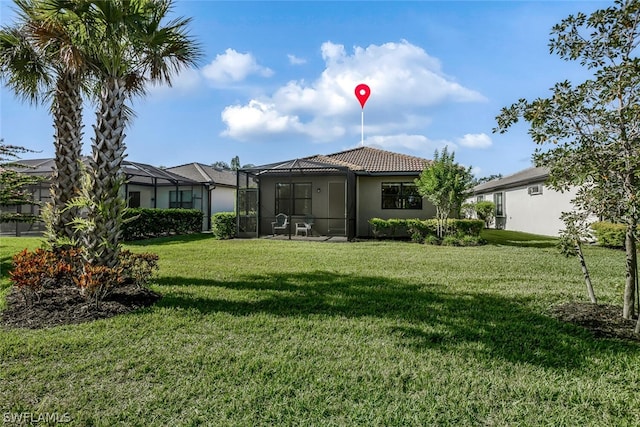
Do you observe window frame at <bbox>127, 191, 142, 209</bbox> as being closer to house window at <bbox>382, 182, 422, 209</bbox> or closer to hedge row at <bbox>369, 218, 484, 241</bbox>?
hedge row at <bbox>369, 218, 484, 241</bbox>

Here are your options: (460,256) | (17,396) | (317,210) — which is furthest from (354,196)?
(17,396)

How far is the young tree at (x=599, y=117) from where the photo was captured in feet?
14.2

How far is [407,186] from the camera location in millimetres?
17375

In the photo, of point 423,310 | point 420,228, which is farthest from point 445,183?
point 423,310

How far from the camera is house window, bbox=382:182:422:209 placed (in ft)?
56.6

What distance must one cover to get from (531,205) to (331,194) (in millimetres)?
11485

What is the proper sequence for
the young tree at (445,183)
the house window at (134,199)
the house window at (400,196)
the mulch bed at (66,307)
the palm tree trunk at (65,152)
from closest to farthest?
the mulch bed at (66,307)
the palm tree trunk at (65,152)
the young tree at (445,183)
the house window at (400,196)
the house window at (134,199)

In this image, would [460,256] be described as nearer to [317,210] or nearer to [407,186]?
[407,186]

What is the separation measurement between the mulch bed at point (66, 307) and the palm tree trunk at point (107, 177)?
0.63m

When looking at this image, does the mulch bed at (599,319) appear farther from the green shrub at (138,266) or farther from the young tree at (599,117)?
the green shrub at (138,266)

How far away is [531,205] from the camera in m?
19.7

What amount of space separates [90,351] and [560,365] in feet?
16.0

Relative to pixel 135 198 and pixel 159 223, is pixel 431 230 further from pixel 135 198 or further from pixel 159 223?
pixel 135 198

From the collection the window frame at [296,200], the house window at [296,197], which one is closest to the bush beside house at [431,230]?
the window frame at [296,200]
